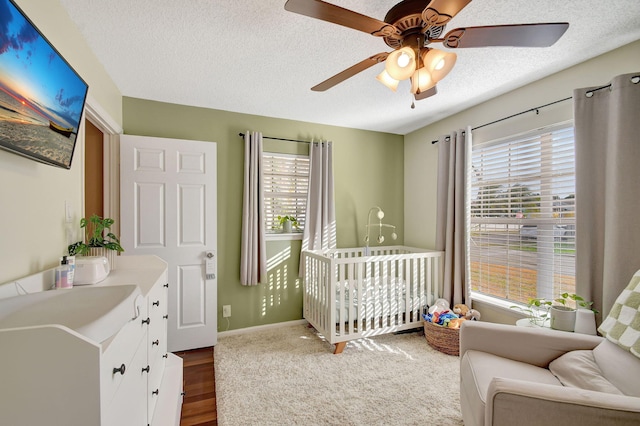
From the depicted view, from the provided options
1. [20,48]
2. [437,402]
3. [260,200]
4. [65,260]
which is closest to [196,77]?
[260,200]

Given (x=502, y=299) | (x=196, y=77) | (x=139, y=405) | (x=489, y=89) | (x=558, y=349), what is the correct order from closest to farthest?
(x=139, y=405)
(x=558, y=349)
(x=196, y=77)
(x=489, y=89)
(x=502, y=299)

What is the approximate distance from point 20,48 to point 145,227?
6.03ft

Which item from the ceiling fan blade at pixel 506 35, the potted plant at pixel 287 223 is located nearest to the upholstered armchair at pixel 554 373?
the ceiling fan blade at pixel 506 35

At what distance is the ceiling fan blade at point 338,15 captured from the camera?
3.52ft

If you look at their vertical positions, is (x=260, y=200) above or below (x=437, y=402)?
above

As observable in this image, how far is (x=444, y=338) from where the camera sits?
2.58 m

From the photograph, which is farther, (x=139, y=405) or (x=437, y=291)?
(x=437, y=291)

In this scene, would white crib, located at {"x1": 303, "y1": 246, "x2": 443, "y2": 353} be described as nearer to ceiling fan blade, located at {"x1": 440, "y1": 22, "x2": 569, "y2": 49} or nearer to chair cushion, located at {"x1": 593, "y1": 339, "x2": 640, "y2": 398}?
chair cushion, located at {"x1": 593, "y1": 339, "x2": 640, "y2": 398}

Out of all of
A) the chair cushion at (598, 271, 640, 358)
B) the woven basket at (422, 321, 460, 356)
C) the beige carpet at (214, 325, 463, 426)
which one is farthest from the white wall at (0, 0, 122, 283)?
the woven basket at (422, 321, 460, 356)

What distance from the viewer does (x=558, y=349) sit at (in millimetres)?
1548

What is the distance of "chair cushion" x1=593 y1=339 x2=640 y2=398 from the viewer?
116 cm

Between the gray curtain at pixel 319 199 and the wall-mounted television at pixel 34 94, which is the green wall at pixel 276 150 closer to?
the gray curtain at pixel 319 199

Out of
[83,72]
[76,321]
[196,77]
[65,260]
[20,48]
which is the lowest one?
[76,321]

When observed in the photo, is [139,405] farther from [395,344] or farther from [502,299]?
[502,299]
